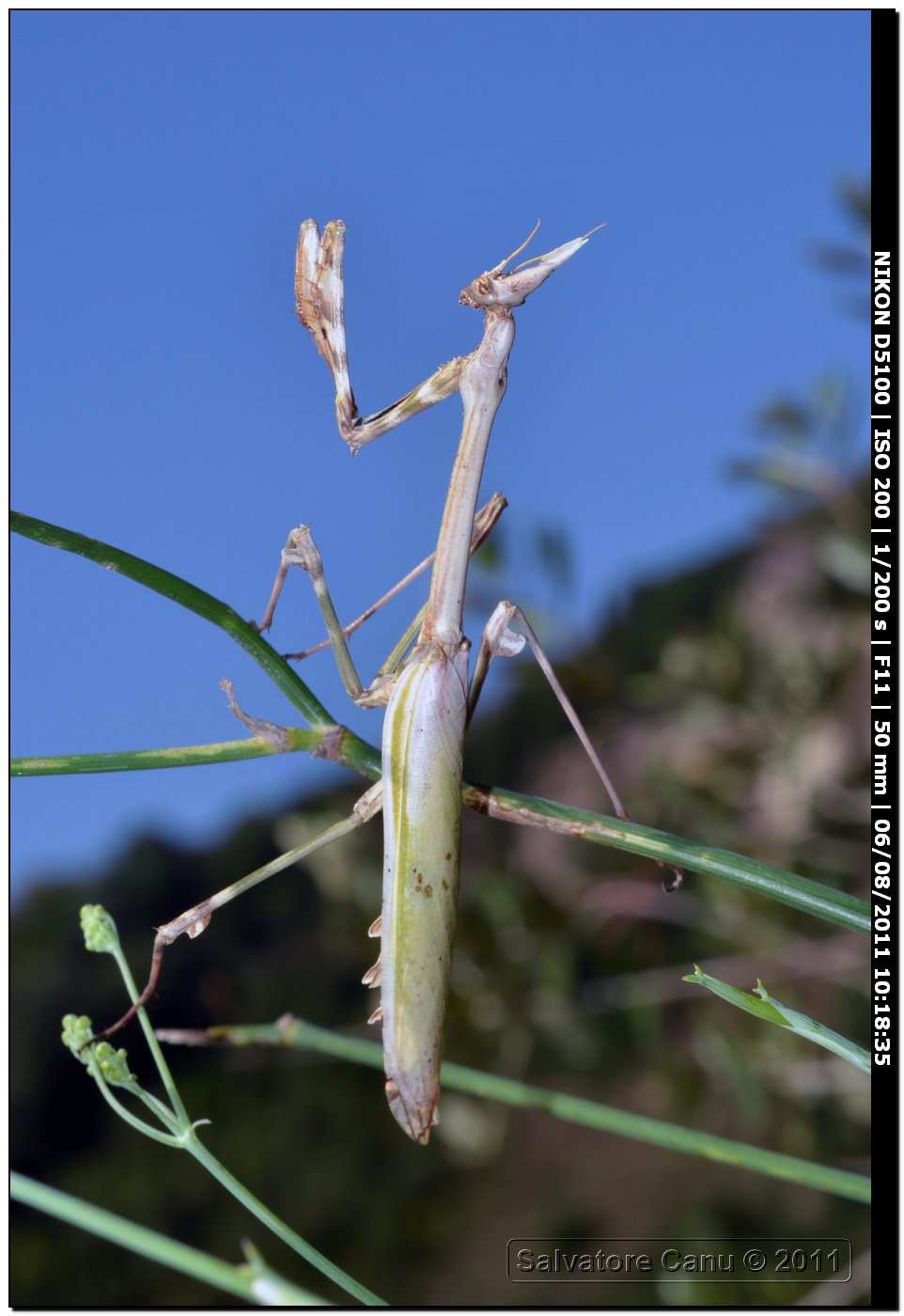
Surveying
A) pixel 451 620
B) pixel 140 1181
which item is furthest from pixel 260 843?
pixel 451 620

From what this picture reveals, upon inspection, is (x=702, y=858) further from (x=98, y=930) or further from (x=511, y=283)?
(x=511, y=283)

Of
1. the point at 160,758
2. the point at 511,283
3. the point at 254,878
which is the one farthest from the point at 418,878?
→ the point at 511,283

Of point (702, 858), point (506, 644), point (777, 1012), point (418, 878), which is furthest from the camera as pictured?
point (506, 644)

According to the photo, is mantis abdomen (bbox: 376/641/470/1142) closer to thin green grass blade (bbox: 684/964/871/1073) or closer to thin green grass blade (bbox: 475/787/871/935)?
thin green grass blade (bbox: 475/787/871/935)

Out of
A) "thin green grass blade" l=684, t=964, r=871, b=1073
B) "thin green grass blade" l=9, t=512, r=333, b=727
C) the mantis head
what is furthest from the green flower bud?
the mantis head

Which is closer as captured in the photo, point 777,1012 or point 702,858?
point 777,1012

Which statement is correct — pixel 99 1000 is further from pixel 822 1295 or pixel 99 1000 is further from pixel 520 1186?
pixel 822 1295
